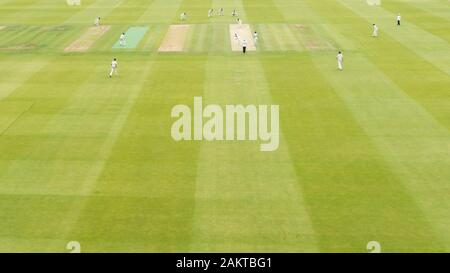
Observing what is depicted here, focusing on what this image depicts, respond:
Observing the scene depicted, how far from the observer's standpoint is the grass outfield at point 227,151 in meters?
20.2

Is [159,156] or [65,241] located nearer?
[65,241]

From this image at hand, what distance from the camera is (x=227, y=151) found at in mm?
27203

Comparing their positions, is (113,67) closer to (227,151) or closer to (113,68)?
(113,68)

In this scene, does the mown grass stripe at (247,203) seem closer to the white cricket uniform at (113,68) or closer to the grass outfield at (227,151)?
the grass outfield at (227,151)

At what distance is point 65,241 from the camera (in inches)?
771

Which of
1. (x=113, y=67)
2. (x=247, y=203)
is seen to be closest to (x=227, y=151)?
(x=247, y=203)

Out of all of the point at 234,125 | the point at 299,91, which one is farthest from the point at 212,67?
the point at 234,125

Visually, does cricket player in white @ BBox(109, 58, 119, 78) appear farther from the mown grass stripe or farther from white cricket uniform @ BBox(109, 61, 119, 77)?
the mown grass stripe

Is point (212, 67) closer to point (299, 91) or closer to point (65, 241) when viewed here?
point (299, 91)

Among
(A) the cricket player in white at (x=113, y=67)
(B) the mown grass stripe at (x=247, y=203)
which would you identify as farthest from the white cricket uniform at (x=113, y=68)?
(B) the mown grass stripe at (x=247, y=203)

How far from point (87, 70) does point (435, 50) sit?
28369 mm

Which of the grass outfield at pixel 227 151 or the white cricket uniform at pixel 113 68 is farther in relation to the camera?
the white cricket uniform at pixel 113 68

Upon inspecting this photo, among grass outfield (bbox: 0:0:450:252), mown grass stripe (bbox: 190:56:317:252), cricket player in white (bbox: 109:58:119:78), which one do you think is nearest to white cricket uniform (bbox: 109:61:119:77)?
cricket player in white (bbox: 109:58:119:78)

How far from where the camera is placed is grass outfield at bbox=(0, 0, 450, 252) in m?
20.2
